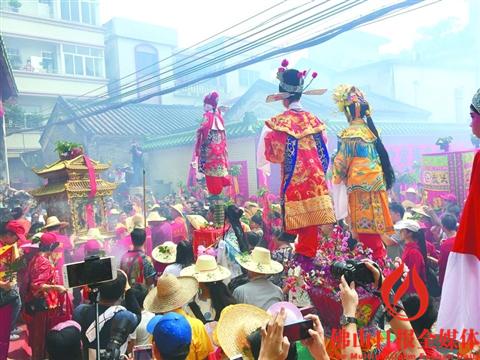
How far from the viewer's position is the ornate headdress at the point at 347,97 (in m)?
4.71

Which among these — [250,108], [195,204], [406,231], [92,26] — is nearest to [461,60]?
[250,108]

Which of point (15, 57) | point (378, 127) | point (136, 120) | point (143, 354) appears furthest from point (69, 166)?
point (15, 57)

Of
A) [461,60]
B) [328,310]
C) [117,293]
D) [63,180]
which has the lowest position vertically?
[328,310]

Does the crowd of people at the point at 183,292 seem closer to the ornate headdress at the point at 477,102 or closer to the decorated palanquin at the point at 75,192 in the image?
the decorated palanquin at the point at 75,192

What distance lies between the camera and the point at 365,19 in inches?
239

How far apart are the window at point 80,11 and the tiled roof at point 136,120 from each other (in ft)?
21.8

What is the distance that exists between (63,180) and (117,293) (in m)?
4.56

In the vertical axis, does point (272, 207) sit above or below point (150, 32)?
below

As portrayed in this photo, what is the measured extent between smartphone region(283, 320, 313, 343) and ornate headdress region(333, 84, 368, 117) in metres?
3.30

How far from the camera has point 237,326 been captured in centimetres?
239

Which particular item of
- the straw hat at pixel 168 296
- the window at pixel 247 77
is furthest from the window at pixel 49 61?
the straw hat at pixel 168 296

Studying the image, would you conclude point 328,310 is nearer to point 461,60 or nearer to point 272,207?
point 272,207

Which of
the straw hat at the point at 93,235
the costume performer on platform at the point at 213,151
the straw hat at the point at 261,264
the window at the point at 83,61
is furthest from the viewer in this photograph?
the window at the point at 83,61

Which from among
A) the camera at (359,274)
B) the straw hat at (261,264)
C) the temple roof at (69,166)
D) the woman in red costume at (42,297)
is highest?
the temple roof at (69,166)
